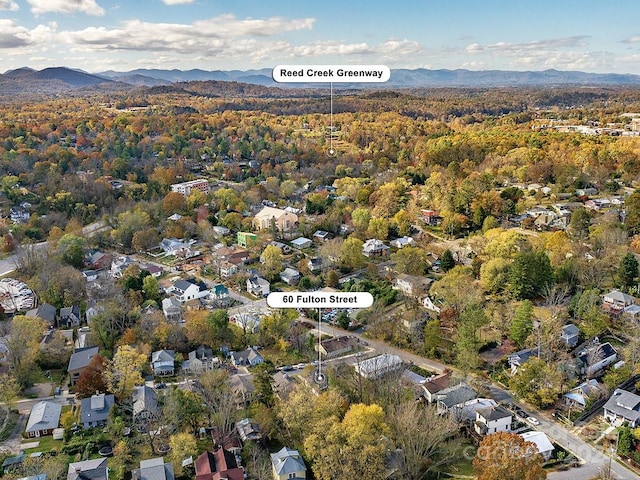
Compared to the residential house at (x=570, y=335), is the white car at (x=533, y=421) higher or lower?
lower

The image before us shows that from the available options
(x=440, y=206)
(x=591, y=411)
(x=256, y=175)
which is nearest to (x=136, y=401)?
(x=591, y=411)

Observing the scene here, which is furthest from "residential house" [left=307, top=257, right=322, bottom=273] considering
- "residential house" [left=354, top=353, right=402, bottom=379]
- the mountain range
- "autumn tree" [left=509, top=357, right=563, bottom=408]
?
the mountain range

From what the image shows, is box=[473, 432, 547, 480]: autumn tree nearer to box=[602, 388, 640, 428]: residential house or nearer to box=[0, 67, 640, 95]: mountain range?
box=[602, 388, 640, 428]: residential house

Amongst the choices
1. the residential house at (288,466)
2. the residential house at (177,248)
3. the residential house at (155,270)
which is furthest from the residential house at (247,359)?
the residential house at (177,248)

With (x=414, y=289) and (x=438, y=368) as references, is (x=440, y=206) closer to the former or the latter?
(x=414, y=289)

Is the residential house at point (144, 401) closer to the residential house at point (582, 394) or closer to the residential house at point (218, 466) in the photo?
the residential house at point (218, 466)

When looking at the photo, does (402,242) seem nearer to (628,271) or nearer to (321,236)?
(321,236)

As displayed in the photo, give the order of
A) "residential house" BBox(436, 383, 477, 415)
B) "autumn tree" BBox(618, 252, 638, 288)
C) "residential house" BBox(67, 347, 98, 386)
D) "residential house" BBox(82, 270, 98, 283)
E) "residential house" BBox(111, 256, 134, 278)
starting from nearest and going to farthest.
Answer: "residential house" BBox(436, 383, 477, 415)
"residential house" BBox(67, 347, 98, 386)
"autumn tree" BBox(618, 252, 638, 288)
"residential house" BBox(82, 270, 98, 283)
"residential house" BBox(111, 256, 134, 278)
